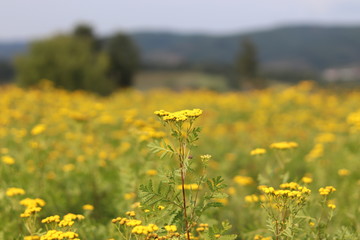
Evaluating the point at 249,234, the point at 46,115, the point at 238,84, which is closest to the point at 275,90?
the point at 46,115

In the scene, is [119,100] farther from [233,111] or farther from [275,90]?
[275,90]

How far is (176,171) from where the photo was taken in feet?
8.95

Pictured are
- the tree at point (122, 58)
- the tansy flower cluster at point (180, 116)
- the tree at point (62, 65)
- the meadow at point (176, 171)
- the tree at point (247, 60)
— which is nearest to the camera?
the tansy flower cluster at point (180, 116)

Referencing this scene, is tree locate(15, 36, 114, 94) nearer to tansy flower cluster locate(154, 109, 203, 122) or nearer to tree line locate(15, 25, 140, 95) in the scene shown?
tree line locate(15, 25, 140, 95)

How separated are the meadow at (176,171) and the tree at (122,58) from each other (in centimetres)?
2892

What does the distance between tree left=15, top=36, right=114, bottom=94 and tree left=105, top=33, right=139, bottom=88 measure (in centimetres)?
1292

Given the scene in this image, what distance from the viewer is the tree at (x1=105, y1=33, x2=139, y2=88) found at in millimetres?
43188

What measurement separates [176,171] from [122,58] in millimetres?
41384

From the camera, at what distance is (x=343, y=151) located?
8.12 m

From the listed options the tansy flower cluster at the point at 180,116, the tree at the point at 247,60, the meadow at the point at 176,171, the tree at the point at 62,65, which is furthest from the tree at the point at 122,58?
the tansy flower cluster at the point at 180,116

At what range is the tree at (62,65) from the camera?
2803 cm

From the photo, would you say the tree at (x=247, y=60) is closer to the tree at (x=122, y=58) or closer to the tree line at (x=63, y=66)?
the tree at (x=122, y=58)

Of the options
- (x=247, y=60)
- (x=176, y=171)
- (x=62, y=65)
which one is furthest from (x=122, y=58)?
(x=176, y=171)

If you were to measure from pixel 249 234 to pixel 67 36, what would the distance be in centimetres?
2859
